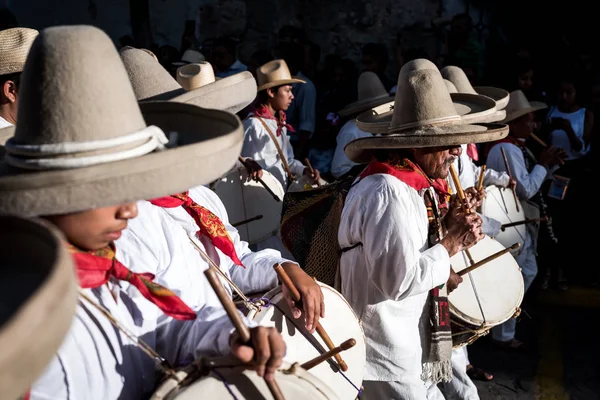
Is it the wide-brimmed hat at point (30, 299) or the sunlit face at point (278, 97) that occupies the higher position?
the wide-brimmed hat at point (30, 299)

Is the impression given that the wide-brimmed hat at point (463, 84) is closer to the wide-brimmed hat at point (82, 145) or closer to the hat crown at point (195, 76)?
the hat crown at point (195, 76)

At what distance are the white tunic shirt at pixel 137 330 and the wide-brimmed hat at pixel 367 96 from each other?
17.6 feet

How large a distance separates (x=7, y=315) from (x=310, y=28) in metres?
12.3

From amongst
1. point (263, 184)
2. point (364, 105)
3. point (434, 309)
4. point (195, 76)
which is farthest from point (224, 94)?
point (364, 105)

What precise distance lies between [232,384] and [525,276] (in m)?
5.14

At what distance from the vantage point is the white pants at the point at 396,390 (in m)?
3.71

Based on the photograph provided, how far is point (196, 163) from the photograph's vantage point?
1.86 metres

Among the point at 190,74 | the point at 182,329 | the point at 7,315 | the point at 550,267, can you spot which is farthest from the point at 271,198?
the point at 7,315

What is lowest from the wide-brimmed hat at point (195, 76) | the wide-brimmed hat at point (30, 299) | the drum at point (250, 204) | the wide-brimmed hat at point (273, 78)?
the drum at point (250, 204)

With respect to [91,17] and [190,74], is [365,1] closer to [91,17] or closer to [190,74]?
[91,17]

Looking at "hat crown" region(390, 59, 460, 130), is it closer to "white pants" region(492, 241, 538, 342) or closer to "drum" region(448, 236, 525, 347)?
"drum" region(448, 236, 525, 347)

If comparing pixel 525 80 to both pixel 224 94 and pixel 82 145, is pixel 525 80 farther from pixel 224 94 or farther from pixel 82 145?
pixel 82 145

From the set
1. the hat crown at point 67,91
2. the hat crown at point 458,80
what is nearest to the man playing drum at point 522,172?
the hat crown at point 458,80

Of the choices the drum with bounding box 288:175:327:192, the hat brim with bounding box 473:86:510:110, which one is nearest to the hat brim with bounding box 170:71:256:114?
the drum with bounding box 288:175:327:192
